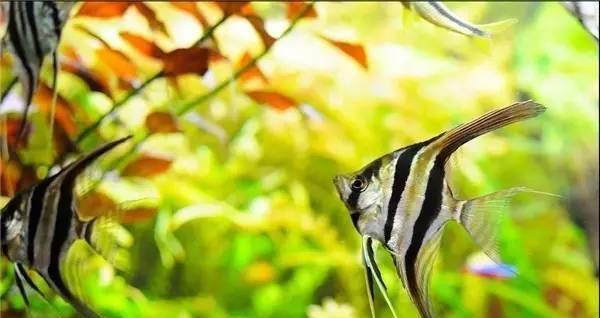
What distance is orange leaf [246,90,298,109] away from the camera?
3.53 ft

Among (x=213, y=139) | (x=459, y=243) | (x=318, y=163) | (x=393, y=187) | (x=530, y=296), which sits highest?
(x=393, y=187)

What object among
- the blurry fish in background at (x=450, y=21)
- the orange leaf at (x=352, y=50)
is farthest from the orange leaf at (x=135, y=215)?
the blurry fish in background at (x=450, y=21)

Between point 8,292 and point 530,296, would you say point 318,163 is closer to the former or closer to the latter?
point 530,296

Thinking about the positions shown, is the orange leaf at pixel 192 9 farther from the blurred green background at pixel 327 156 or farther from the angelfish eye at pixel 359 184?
the angelfish eye at pixel 359 184

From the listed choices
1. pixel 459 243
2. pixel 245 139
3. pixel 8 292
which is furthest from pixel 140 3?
pixel 459 243

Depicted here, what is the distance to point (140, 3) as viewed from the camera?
98 cm

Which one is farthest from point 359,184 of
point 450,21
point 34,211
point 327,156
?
point 327,156

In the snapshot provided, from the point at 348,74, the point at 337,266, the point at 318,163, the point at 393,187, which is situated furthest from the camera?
the point at 348,74

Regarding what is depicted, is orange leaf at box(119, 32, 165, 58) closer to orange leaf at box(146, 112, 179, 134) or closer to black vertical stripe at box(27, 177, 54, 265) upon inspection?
orange leaf at box(146, 112, 179, 134)

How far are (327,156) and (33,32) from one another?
2.58 feet

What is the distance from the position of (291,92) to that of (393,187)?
35.6 inches

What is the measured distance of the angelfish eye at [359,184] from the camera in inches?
20.3

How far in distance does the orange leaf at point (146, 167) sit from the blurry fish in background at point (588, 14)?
63 centimetres

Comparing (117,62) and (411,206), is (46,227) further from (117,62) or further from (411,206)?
(117,62)
